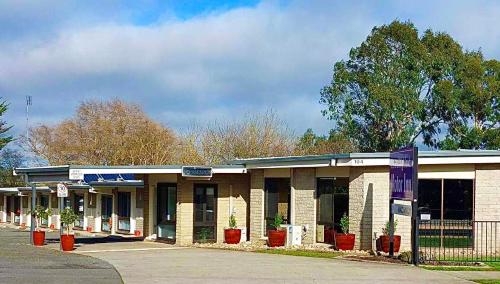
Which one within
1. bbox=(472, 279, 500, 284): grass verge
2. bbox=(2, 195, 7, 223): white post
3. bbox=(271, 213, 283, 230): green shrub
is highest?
bbox=(271, 213, 283, 230): green shrub

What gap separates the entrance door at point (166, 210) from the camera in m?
27.9

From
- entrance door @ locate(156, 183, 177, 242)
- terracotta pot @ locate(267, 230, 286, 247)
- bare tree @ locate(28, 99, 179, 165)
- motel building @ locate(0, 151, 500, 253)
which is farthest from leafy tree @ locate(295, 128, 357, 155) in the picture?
terracotta pot @ locate(267, 230, 286, 247)

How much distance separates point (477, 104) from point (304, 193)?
22813 mm

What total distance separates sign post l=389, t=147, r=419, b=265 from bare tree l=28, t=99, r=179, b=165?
3477cm

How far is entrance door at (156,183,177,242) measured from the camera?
27922 mm

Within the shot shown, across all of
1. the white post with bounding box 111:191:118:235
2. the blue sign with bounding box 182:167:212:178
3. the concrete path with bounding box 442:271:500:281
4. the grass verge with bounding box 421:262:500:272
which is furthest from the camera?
the white post with bounding box 111:191:118:235

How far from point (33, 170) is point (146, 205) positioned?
493cm

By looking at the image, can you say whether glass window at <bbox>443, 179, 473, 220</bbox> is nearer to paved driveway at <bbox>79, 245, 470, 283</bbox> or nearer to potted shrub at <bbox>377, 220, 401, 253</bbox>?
potted shrub at <bbox>377, 220, 401, 253</bbox>

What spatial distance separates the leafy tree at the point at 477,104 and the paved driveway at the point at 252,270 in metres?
25.9

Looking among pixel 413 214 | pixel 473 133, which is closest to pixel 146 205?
pixel 413 214

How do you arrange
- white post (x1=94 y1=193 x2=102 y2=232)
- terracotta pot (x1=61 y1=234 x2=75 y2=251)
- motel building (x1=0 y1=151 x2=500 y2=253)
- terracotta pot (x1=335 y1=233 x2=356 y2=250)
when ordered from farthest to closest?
white post (x1=94 y1=193 x2=102 y2=232) < terracotta pot (x1=61 y1=234 x2=75 y2=251) < terracotta pot (x1=335 y1=233 x2=356 y2=250) < motel building (x1=0 y1=151 x2=500 y2=253)

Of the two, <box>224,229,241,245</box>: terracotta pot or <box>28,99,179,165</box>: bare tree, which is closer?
<box>224,229,241,245</box>: terracotta pot

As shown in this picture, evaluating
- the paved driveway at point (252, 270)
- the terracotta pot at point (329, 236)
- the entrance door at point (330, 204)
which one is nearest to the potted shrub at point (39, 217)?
the paved driveway at point (252, 270)

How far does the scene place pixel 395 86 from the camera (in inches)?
1671
